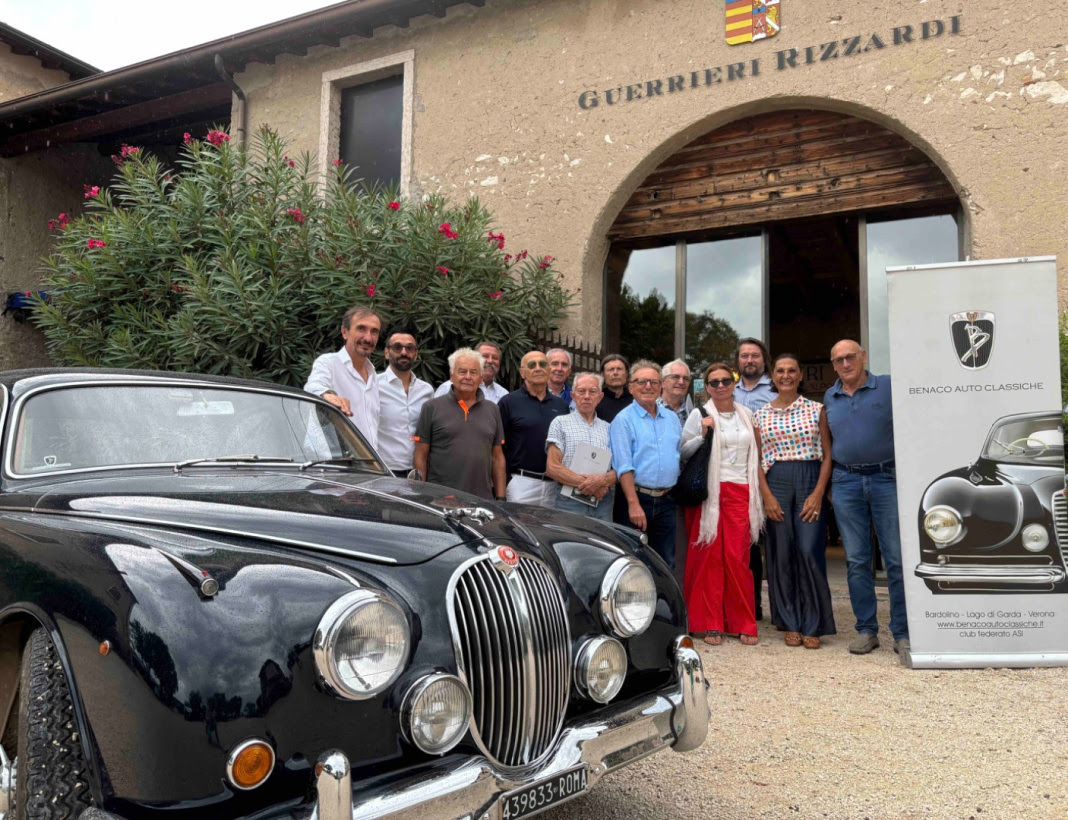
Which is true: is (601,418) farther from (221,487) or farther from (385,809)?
(385,809)

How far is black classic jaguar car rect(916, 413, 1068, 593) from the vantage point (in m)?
4.47

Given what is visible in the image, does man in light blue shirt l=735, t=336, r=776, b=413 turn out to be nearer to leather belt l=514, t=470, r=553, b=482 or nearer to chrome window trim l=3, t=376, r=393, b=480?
leather belt l=514, t=470, r=553, b=482

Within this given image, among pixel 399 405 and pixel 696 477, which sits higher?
pixel 399 405

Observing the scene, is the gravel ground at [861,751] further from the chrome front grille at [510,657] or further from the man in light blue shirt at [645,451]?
the man in light blue shirt at [645,451]

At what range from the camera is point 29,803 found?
1846 mm

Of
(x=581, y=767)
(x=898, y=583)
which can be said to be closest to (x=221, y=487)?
(x=581, y=767)

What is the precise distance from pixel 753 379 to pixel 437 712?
164 inches

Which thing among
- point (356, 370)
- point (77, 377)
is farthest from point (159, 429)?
point (356, 370)

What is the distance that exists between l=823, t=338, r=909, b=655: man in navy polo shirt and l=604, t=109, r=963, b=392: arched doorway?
308 centimetres

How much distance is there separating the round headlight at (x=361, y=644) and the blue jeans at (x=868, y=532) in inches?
144

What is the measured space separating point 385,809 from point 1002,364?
417cm

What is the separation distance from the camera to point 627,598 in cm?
256

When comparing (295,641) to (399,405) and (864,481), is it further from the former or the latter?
(864,481)

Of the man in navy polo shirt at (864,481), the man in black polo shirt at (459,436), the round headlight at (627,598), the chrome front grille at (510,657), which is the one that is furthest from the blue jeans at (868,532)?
the chrome front grille at (510,657)
